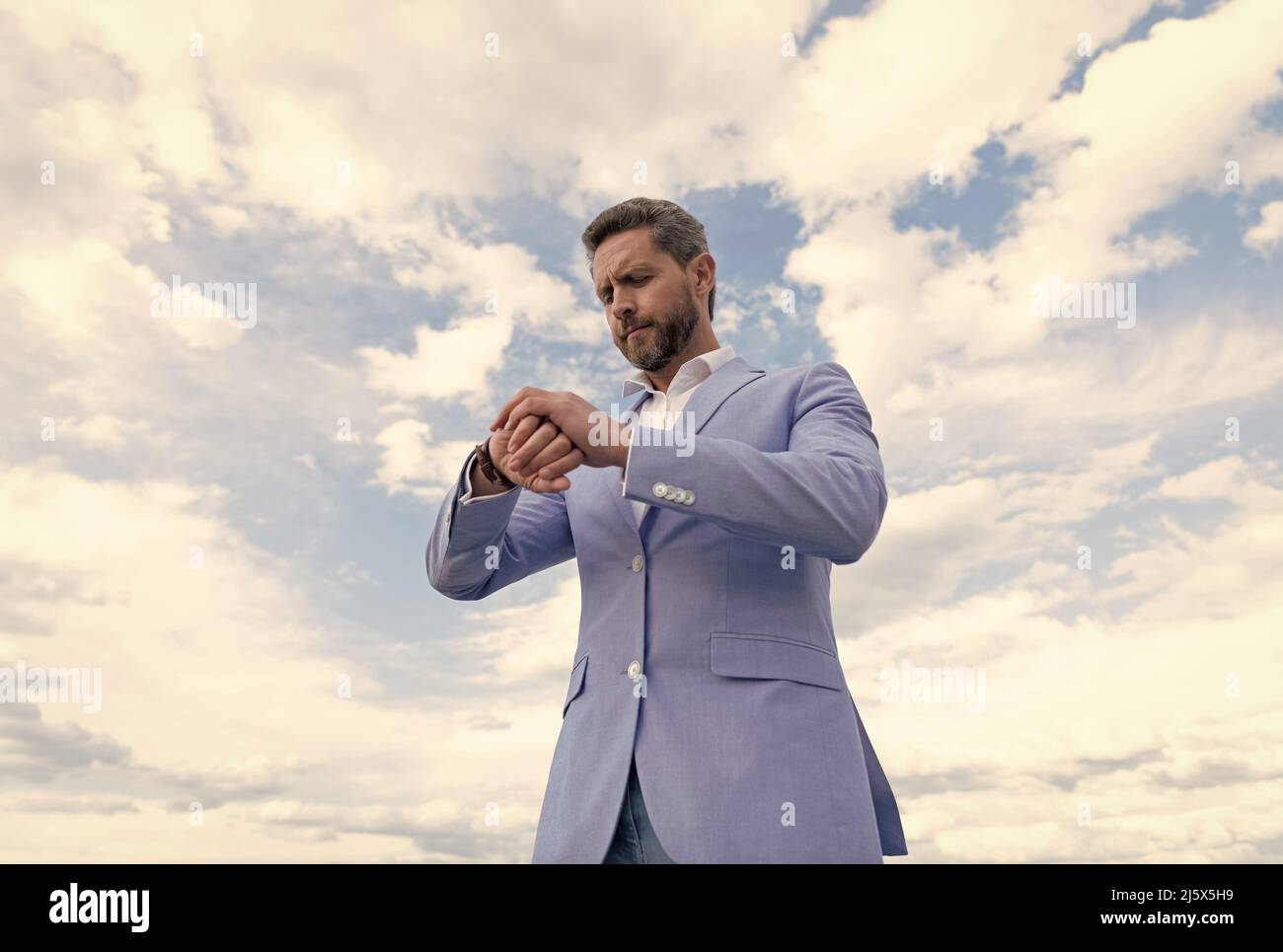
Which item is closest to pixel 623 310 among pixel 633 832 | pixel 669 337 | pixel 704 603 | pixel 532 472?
pixel 669 337

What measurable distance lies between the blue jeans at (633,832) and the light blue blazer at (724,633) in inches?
2.1

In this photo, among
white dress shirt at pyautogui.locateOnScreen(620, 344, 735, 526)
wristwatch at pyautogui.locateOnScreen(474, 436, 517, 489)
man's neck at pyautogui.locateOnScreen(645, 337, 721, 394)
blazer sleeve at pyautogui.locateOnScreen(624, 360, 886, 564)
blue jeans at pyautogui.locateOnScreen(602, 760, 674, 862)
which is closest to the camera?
blazer sleeve at pyautogui.locateOnScreen(624, 360, 886, 564)

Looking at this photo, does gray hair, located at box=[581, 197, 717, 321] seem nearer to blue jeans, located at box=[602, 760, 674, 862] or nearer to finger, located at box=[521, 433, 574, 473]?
finger, located at box=[521, 433, 574, 473]

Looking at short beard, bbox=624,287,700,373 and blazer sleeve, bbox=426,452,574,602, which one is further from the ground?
short beard, bbox=624,287,700,373

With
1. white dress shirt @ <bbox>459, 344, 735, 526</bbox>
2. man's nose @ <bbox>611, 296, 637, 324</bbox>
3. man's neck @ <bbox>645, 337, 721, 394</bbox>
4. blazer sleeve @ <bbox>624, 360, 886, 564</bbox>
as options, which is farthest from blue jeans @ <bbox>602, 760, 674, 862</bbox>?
man's nose @ <bbox>611, 296, 637, 324</bbox>

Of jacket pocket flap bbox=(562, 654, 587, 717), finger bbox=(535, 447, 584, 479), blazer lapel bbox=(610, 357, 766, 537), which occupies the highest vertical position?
blazer lapel bbox=(610, 357, 766, 537)

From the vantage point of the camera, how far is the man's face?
4215 mm

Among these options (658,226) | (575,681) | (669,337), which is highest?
(658,226)

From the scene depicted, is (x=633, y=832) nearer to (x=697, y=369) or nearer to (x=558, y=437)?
(x=558, y=437)

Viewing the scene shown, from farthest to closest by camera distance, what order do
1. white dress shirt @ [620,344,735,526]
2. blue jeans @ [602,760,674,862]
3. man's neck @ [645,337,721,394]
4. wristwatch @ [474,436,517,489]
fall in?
1. man's neck @ [645,337,721,394]
2. white dress shirt @ [620,344,735,526]
3. wristwatch @ [474,436,517,489]
4. blue jeans @ [602,760,674,862]

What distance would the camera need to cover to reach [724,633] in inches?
130

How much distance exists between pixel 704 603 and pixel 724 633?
13cm

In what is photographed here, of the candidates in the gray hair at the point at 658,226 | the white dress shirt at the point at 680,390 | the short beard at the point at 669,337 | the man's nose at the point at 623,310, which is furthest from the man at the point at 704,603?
the gray hair at the point at 658,226
